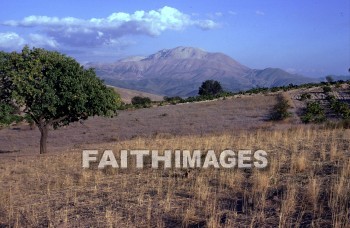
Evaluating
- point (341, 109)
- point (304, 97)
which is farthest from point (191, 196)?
point (304, 97)

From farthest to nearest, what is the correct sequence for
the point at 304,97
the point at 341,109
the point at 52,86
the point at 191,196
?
the point at 304,97 → the point at 341,109 → the point at 52,86 → the point at 191,196

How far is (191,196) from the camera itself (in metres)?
8.31

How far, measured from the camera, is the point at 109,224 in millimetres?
6910

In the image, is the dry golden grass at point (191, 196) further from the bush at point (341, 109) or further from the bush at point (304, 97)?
the bush at point (304, 97)

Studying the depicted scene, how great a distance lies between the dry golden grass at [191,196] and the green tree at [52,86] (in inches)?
287

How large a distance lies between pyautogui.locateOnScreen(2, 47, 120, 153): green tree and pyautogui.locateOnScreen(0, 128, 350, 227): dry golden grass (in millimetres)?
7301

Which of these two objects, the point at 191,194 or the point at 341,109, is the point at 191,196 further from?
the point at 341,109

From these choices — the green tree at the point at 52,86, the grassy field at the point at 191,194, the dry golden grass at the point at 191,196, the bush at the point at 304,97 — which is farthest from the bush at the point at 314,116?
the dry golden grass at the point at 191,196

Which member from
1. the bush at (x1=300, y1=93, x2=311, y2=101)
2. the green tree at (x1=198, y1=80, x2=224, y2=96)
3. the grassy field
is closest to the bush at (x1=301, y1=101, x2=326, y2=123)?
the bush at (x1=300, y1=93, x2=311, y2=101)

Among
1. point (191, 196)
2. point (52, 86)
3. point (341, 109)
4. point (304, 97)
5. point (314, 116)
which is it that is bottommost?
point (191, 196)

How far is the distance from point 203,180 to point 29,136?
31170 millimetres

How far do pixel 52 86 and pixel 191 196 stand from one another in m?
12.7

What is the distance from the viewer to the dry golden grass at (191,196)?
22.5 feet

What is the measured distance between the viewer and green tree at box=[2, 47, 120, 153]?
18.9 m
